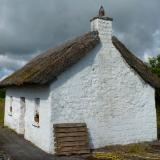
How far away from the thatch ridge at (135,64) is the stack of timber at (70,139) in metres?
4.16

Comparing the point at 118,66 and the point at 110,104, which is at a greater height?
the point at 118,66

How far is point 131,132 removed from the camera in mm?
16297

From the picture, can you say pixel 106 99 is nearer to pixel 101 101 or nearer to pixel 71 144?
pixel 101 101

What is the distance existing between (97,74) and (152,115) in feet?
11.9

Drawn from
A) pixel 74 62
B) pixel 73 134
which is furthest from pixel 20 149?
pixel 74 62

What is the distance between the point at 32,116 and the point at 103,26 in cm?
542

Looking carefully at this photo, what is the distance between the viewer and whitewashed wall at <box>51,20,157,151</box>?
48.8 feet

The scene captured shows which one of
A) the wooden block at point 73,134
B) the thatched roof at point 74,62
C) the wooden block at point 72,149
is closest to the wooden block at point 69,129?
the wooden block at point 73,134

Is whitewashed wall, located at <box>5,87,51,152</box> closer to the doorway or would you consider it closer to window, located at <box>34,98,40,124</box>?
the doorway

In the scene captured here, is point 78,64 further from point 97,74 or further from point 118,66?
point 118,66

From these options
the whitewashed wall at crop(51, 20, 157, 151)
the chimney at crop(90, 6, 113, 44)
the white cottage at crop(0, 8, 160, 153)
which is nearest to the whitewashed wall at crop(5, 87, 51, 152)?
the white cottage at crop(0, 8, 160, 153)

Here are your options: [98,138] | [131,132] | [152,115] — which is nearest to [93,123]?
[98,138]

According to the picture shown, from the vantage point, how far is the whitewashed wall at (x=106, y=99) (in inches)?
586

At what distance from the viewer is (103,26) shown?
1633 centimetres
